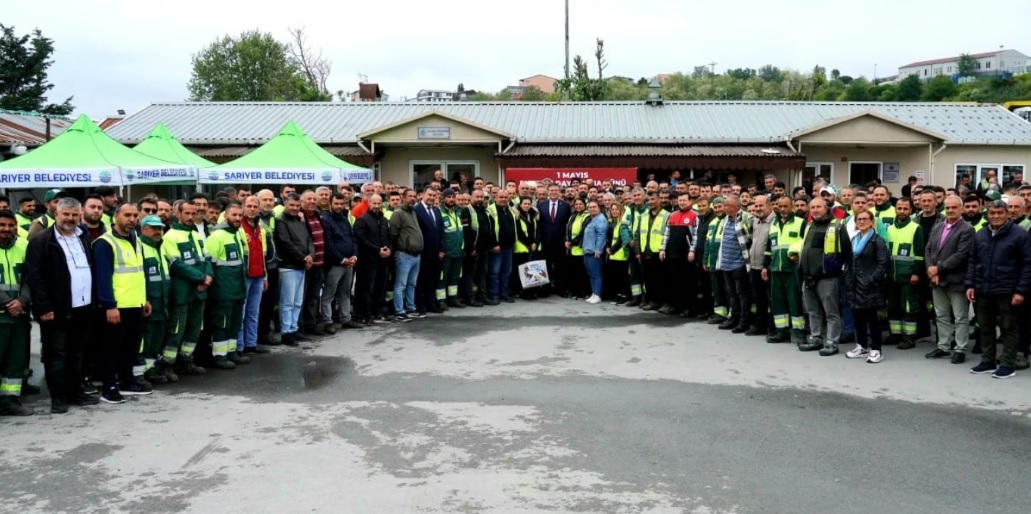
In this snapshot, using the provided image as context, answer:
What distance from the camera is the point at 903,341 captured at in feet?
33.5

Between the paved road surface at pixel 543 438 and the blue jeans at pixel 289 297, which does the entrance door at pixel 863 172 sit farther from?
the blue jeans at pixel 289 297

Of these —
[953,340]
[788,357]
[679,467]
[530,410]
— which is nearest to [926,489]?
[679,467]

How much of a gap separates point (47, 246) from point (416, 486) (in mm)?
4086

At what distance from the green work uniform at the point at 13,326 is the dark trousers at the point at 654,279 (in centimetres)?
864

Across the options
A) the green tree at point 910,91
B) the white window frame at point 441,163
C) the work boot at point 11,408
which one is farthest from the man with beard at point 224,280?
the green tree at point 910,91

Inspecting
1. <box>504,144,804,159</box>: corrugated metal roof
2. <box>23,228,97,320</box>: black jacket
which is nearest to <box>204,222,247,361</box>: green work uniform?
<box>23,228,97,320</box>: black jacket

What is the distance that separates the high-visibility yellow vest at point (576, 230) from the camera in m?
14.3

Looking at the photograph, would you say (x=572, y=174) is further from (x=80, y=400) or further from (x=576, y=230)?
(x=80, y=400)

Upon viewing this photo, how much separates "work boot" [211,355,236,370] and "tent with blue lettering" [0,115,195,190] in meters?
5.92

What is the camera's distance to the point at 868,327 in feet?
31.4

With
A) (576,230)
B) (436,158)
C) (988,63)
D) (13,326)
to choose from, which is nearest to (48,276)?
(13,326)

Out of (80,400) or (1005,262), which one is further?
(1005,262)

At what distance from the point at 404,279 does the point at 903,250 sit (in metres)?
6.72

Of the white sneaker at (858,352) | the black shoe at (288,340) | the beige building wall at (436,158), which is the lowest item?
the white sneaker at (858,352)
